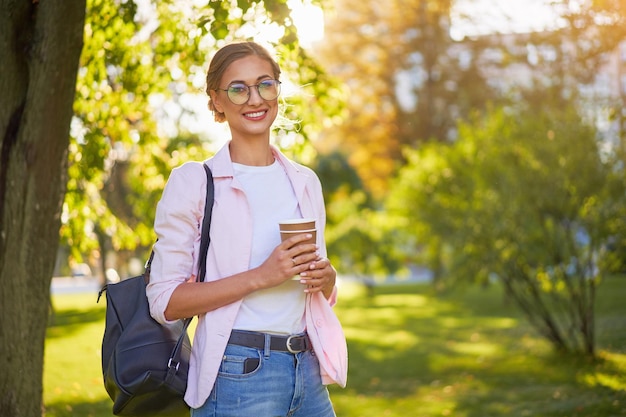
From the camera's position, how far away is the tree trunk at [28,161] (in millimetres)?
5078

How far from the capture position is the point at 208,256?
276 centimetres

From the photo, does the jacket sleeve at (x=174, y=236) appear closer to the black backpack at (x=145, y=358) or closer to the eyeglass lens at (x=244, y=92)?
the black backpack at (x=145, y=358)

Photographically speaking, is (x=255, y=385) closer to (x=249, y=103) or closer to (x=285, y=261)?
(x=285, y=261)

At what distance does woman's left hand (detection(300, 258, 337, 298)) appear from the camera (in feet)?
8.82

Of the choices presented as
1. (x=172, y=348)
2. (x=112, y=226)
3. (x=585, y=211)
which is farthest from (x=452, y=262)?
(x=172, y=348)

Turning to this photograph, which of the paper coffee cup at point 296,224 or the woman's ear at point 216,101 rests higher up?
the woman's ear at point 216,101

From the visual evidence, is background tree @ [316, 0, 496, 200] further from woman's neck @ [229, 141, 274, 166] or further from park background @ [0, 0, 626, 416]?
woman's neck @ [229, 141, 274, 166]

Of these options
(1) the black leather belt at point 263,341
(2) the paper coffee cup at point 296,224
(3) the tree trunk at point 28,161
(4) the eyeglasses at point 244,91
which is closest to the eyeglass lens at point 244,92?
(4) the eyeglasses at point 244,91

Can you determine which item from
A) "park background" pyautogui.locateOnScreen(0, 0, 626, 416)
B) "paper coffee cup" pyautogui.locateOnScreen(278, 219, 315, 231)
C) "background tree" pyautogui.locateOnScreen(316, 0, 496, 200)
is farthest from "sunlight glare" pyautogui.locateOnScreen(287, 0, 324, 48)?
"background tree" pyautogui.locateOnScreen(316, 0, 496, 200)

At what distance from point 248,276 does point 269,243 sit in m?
0.19

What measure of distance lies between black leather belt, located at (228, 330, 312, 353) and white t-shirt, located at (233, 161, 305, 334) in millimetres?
20

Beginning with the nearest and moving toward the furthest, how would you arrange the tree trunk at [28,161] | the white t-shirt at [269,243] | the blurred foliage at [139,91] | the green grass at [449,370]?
the white t-shirt at [269,243]
the tree trunk at [28,161]
the blurred foliage at [139,91]
the green grass at [449,370]

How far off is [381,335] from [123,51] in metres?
10.8

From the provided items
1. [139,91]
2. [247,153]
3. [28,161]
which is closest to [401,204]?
[139,91]
